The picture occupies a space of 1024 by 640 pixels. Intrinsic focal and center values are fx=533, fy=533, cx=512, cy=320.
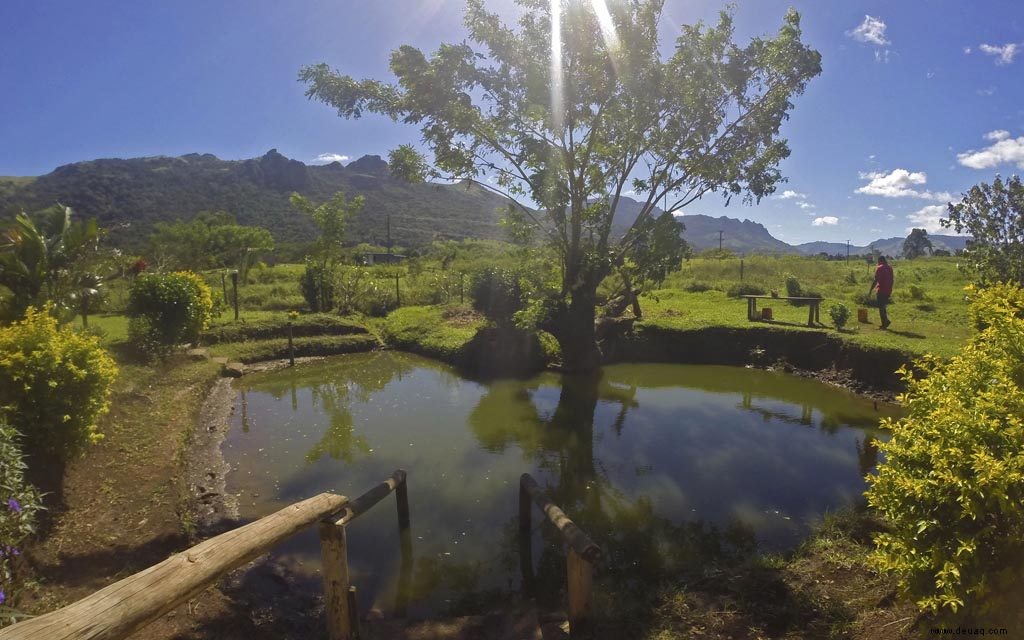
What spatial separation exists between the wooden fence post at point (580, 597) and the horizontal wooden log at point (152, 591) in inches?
80.8

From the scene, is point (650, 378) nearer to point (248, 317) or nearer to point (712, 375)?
point (712, 375)

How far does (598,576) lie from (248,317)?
15.7 m

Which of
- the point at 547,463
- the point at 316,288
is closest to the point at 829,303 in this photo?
the point at 547,463

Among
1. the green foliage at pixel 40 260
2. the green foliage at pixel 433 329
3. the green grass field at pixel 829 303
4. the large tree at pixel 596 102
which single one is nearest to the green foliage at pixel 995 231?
the green grass field at pixel 829 303

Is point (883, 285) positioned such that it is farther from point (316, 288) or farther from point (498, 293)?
point (316, 288)

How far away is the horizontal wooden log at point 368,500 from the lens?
14.3 feet

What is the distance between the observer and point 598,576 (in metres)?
5.32

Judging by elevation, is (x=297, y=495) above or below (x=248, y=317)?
below

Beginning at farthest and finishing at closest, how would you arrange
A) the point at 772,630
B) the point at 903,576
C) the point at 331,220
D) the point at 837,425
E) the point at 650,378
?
the point at 331,220 < the point at 650,378 < the point at 837,425 < the point at 772,630 < the point at 903,576

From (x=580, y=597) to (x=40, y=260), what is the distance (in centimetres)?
1260

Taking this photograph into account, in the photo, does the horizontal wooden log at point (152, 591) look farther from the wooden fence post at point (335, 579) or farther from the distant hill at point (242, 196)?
the distant hill at point (242, 196)

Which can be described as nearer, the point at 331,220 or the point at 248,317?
the point at 248,317

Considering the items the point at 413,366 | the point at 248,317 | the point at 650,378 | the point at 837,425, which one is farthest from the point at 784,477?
the point at 248,317

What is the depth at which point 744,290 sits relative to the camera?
22.5 m
